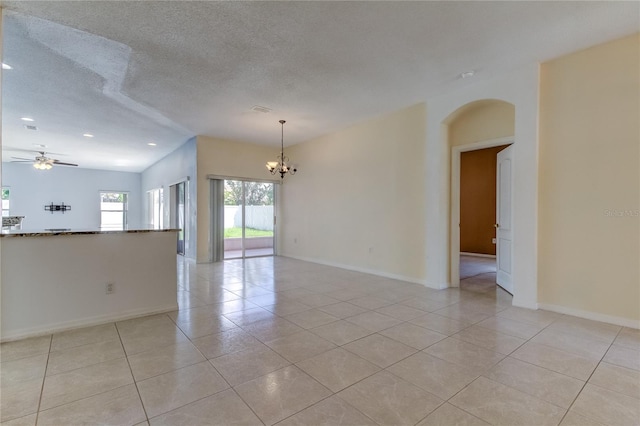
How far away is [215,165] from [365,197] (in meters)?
3.86

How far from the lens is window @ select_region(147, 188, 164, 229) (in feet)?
32.7

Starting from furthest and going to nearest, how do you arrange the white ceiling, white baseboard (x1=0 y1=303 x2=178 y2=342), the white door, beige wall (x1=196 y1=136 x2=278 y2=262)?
beige wall (x1=196 y1=136 x2=278 y2=262)
the white door
white baseboard (x1=0 y1=303 x2=178 y2=342)
the white ceiling

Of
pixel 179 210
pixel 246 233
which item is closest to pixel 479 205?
pixel 246 233

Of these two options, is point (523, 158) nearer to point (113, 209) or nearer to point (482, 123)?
point (482, 123)

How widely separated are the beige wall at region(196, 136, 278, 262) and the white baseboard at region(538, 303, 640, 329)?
6.66 m

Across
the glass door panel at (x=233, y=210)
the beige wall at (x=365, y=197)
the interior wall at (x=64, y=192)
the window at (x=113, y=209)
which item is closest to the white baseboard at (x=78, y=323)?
the beige wall at (x=365, y=197)

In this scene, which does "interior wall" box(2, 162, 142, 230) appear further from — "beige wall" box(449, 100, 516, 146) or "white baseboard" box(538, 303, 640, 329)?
"white baseboard" box(538, 303, 640, 329)

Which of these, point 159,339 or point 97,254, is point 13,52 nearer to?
point 97,254

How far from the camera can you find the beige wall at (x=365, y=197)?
205 inches

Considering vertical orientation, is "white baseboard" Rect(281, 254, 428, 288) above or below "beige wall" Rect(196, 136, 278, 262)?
below

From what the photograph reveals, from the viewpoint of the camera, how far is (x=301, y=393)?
198 centimetres

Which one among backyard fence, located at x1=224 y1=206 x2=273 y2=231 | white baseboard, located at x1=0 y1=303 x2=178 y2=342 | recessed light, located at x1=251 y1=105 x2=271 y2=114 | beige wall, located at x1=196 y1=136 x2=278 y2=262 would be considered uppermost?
recessed light, located at x1=251 y1=105 x2=271 y2=114

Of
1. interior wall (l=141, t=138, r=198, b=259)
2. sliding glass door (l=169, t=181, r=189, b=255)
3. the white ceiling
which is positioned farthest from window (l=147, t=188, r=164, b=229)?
the white ceiling

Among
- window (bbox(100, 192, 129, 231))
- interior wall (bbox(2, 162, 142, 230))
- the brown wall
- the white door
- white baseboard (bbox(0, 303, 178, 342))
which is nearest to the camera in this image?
white baseboard (bbox(0, 303, 178, 342))
